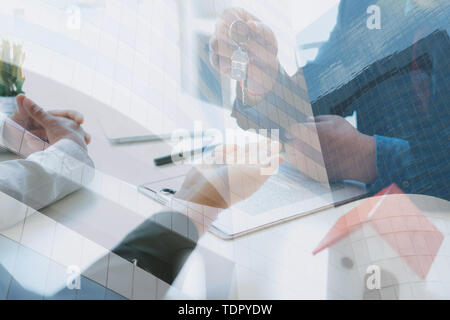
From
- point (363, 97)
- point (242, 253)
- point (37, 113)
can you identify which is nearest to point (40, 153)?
point (37, 113)

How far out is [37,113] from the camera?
1.11 metres

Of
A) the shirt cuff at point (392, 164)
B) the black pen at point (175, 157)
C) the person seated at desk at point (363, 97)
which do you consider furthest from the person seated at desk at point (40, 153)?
the shirt cuff at point (392, 164)

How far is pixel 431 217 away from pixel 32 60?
51.2 inches

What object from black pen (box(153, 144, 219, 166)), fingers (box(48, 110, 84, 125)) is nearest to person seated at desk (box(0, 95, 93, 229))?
fingers (box(48, 110, 84, 125))

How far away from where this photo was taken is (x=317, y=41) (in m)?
1.22

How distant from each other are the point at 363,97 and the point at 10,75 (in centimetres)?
112

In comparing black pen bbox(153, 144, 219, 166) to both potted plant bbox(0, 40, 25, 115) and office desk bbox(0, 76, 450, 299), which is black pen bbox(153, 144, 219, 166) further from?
potted plant bbox(0, 40, 25, 115)

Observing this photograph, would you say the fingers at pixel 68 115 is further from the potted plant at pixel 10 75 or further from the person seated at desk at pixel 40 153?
the potted plant at pixel 10 75

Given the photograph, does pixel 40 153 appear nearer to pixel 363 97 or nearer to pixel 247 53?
pixel 247 53

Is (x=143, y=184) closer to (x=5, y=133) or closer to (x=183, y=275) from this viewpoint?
(x=183, y=275)

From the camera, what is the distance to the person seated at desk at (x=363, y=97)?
1.01 meters

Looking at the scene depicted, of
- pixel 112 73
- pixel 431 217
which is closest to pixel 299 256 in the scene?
pixel 431 217
